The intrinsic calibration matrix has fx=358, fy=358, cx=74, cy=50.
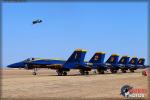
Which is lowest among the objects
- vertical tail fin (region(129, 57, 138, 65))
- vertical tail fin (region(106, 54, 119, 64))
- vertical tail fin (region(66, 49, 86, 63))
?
vertical tail fin (region(129, 57, 138, 65))

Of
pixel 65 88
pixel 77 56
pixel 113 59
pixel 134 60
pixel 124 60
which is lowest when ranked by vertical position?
pixel 134 60

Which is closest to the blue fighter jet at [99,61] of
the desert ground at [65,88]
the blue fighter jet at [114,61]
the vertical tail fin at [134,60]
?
the blue fighter jet at [114,61]

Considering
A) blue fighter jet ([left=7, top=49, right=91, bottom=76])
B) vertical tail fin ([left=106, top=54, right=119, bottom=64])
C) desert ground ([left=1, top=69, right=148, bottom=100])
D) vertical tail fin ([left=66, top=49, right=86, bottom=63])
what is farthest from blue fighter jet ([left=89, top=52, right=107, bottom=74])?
desert ground ([left=1, top=69, right=148, bottom=100])

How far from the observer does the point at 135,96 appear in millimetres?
20406

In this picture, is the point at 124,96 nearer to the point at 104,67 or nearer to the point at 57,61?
the point at 57,61

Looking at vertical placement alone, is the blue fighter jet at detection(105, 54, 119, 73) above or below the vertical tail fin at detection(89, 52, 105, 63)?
below

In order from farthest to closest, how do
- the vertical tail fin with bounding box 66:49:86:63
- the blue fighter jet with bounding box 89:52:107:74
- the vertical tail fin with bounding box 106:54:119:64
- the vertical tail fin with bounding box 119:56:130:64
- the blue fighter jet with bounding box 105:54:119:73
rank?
the vertical tail fin with bounding box 119:56:130:64 < the vertical tail fin with bounding box 106:54:119:64 < the blue fighter jet with bounding box 105:54:119:73 < the blue fighter jet with bounding box 89:52:107:74 < the vertical tail fin with bounding box 66:49:86:63

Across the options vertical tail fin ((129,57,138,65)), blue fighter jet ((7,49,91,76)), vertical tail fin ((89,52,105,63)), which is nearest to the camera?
blue fighter jet ((7,49,91,76))

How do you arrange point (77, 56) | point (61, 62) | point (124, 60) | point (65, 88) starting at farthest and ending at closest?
point (124, 60)
point (61, 62)
point (77, 56)
point (65, 88)

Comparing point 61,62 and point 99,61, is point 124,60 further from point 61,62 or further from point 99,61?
point 61,62

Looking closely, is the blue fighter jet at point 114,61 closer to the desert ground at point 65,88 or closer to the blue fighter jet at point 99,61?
the blue fighter jet at point 99,61

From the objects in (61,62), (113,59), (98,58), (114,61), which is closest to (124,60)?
→ (113,59)

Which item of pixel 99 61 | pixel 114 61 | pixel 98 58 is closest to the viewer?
pixel 99 61

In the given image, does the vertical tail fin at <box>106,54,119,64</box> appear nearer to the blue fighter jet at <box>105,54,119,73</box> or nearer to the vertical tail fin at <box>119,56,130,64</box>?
the blue fighter jet at <box>105,54,119,73</box>
